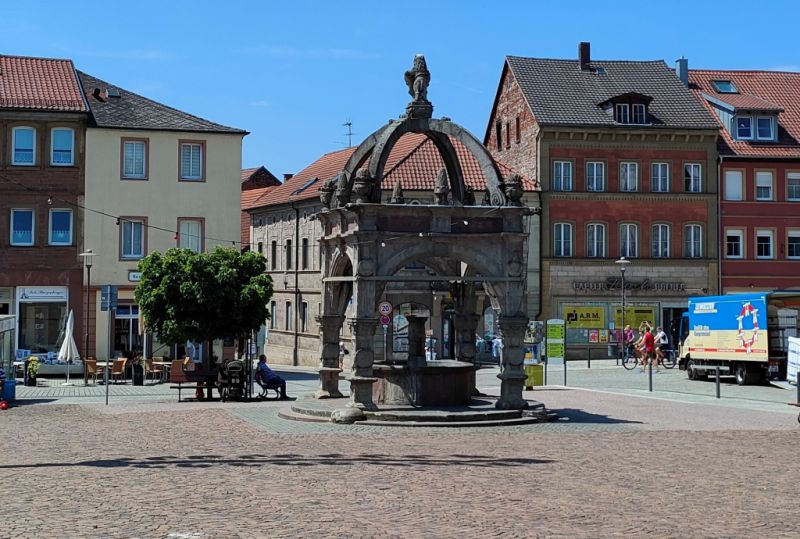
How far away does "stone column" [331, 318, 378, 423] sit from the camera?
20.8 metres

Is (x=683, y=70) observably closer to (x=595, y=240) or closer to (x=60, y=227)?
(x=595, y=240)

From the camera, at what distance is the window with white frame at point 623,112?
5372 centimetres

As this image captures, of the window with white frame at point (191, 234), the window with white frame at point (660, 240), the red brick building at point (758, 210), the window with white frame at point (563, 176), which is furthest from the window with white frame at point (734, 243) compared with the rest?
the window with white frame at point (191, 234)

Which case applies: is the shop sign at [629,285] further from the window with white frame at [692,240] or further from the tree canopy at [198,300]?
the tree canopy at [198,300]

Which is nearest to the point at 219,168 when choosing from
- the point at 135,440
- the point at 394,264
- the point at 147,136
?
the point at 147,136

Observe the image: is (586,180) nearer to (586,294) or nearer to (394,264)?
(586,294)

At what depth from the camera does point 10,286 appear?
40906 millimetres

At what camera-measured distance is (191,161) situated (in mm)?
43219

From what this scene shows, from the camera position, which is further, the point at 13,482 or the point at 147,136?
the point at 147,136

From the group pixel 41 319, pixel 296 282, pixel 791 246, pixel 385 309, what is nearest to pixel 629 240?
pixel 791 246

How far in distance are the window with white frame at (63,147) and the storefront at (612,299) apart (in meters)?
22.4

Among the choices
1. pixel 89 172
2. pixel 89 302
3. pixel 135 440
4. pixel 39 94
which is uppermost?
pixel 39 94

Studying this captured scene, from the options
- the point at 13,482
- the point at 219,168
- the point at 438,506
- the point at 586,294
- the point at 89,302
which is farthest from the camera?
the point at 586,294

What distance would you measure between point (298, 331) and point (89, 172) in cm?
1784
